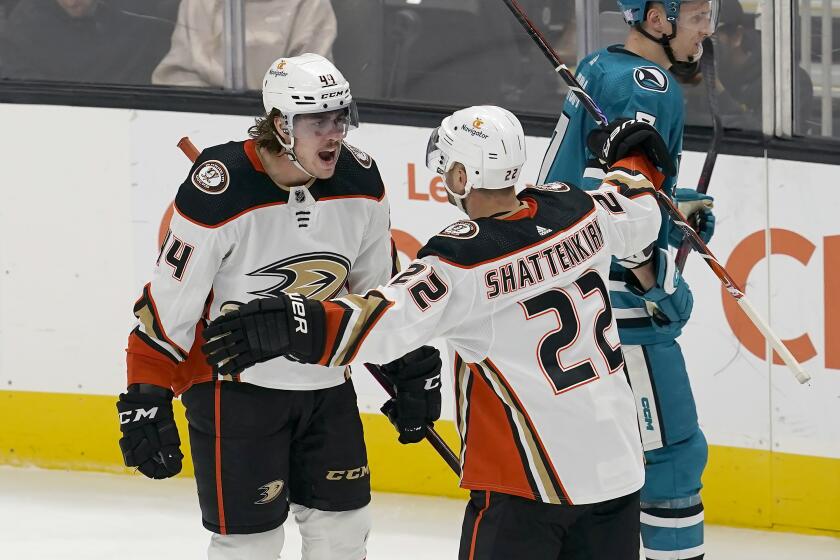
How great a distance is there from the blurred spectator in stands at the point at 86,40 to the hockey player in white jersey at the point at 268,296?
1.73 metres

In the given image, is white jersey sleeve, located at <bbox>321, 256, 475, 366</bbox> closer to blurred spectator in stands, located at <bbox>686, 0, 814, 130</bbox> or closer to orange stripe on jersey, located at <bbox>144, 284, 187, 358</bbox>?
orange stripe on jersey, located at <bbox>144, 284, 187, 358</bbox>

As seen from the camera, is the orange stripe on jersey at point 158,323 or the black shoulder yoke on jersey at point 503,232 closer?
the black shoulder yoke on jersey at point 503,232

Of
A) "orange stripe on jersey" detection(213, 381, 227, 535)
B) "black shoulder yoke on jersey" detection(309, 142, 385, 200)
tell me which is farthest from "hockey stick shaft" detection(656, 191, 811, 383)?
"orange stripe on jersey" detection(213, 381, 227, 535)

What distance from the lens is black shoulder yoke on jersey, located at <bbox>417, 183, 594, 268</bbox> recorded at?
2227 mm

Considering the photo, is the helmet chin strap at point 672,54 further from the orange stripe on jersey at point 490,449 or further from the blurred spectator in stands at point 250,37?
the blurred spectator in stands at point 250,37

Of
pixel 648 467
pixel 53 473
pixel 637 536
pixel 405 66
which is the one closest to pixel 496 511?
pixel 637 536

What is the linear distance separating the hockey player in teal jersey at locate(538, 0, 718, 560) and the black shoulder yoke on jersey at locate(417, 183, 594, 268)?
589 mm

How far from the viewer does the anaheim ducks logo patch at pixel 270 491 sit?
2.73 meters

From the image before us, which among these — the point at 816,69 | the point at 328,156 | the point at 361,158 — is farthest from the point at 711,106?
the point at 328,156

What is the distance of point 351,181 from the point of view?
275 cm

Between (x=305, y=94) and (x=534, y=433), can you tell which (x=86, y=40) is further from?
(x=534, y=433)

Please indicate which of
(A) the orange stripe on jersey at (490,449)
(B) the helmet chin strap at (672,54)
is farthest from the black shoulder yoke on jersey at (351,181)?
(B) the helmet chin strap at (672,54)

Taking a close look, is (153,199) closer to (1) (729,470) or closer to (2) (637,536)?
(1) (729,470)

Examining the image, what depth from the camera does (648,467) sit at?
10.1 feet
